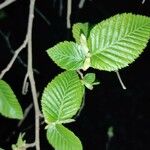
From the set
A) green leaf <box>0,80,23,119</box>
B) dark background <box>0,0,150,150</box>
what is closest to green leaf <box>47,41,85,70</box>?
green leaf <box>0,80,23,119</box>

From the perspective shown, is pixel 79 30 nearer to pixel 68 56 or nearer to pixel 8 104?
pixel 68 56

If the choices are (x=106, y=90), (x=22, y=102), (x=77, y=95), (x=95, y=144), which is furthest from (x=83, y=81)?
(x=106, y=90)

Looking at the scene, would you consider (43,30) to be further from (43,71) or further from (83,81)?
(83,81)

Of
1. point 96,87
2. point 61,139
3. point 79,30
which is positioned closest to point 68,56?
point 79,30

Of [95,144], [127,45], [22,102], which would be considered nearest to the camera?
[127,45]

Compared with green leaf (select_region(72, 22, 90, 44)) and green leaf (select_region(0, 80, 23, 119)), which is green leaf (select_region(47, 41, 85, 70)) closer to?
green leaf (select_region(72, 22, 90, 44))

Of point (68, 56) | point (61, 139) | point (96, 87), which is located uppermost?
point (68, 56)
